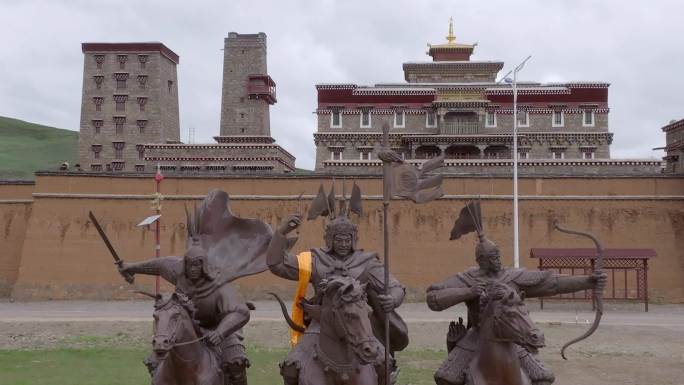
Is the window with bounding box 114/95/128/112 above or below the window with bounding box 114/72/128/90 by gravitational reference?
below

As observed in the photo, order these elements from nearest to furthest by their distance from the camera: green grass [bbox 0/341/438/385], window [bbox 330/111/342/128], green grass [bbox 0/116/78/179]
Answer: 1. green grass [bbox 0/341/438/385]
2. window [bbox 330/111/342/128]
3. green grass [bbox 0/116/78/179]

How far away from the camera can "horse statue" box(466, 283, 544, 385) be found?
596cm

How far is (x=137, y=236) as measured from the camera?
28.8 metres

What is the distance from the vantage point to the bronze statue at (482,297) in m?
6.74

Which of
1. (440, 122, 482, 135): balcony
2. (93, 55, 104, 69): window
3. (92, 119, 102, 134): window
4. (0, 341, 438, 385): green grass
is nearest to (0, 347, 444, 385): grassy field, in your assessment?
(0, 341, 438, 385): green grass

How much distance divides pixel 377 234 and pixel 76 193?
1295 cm

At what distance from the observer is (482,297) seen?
6527mm

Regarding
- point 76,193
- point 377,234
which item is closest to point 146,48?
point 76,193

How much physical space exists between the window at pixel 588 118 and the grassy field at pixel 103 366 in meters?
32.9

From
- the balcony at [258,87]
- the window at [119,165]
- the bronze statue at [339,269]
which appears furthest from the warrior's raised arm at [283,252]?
the window at [119,165]

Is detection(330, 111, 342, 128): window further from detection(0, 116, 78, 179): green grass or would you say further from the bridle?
detection(0, 116, 78, 179): green grass

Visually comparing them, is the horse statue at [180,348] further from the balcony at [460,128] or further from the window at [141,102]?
the window at [141,102]

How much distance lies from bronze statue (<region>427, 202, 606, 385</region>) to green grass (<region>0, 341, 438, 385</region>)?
6.06 m

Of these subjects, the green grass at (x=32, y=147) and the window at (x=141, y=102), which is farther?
the green grass at (x=32, y=147)
